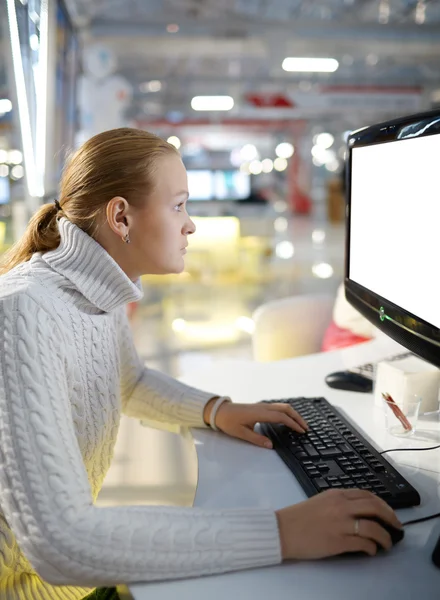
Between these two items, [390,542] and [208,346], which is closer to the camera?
[390,542]

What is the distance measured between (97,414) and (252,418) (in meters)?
0.32

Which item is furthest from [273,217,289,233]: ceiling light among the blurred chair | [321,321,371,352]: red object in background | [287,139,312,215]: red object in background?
[321,321,371,352]: red object in background

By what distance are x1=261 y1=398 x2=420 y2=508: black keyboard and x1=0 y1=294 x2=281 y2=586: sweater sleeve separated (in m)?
0.22

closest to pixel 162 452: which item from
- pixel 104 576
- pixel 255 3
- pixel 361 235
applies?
pixel 361 235

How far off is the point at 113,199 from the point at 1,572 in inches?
24.5

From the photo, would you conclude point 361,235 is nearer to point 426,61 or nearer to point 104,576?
point 104,576

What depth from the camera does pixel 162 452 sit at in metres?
3.25

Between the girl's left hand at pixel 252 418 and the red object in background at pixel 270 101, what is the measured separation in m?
12.7

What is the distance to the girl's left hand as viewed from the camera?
129cm

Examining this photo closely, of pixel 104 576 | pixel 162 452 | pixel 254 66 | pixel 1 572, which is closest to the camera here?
pixel 104 576

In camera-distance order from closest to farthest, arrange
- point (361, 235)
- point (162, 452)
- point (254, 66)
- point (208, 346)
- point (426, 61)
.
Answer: point (361, 235), point (162, 452), point (208, 346), point (426, 61), point (254, 66)

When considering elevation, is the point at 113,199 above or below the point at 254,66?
below

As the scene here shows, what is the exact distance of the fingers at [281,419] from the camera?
4.23ft

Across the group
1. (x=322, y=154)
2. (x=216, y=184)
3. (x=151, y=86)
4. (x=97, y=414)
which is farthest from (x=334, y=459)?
(x=322, y=154)
